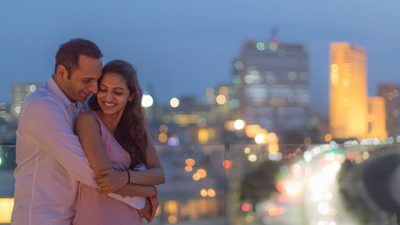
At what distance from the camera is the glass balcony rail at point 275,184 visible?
3.01 metres

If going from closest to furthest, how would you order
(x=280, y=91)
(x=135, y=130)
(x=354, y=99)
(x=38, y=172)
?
(x=38, y=172), (x=135, y=130), (x=280, y=91), (x=354, y=99)

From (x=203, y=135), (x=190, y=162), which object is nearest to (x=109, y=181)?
(x=190, y=162)

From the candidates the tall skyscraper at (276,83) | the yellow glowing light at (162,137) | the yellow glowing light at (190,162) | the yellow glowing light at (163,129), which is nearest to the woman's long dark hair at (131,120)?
the yellow glowing light at (190,162)

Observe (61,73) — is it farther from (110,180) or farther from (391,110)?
(391,110)

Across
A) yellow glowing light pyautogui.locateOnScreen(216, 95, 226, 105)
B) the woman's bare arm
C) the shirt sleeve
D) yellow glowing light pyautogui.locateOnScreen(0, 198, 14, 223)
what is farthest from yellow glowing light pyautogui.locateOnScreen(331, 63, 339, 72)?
the shirt sleeve

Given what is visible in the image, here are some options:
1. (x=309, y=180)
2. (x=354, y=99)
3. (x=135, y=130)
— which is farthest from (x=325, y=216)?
(x=354, y=99)

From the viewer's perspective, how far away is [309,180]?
3287 millimetres

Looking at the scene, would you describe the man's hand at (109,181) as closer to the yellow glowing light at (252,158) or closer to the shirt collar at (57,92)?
the shirt collar at (57,92)

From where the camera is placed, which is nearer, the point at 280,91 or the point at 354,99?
the point at 280,91

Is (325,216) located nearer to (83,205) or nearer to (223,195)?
(223,195)

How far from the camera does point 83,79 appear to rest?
1.64 meters

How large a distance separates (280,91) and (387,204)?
122 m

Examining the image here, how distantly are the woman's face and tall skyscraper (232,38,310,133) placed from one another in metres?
120

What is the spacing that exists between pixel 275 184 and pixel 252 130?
111m
